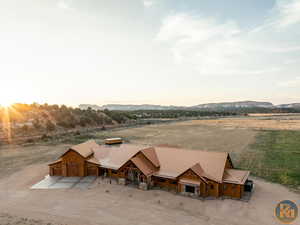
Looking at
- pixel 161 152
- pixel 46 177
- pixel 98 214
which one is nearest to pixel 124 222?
pixel 98 214

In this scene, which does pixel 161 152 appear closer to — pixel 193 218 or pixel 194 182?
pixel 194 182

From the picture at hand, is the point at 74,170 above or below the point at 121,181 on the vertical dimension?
above

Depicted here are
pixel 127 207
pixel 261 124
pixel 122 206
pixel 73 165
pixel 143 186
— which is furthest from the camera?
pixel 261 124

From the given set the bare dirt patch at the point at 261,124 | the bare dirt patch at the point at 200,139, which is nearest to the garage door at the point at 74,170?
the bare dirt patch at the point at 200,139

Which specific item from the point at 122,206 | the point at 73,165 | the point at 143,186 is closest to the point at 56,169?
the point at 73,165

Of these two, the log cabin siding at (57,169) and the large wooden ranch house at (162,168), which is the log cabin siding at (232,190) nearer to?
the large wooden ranch house at (162,168)

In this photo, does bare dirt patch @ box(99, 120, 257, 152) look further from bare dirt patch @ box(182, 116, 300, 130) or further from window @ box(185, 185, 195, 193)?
Answer: window @ box(185, 185, 195, 193)
